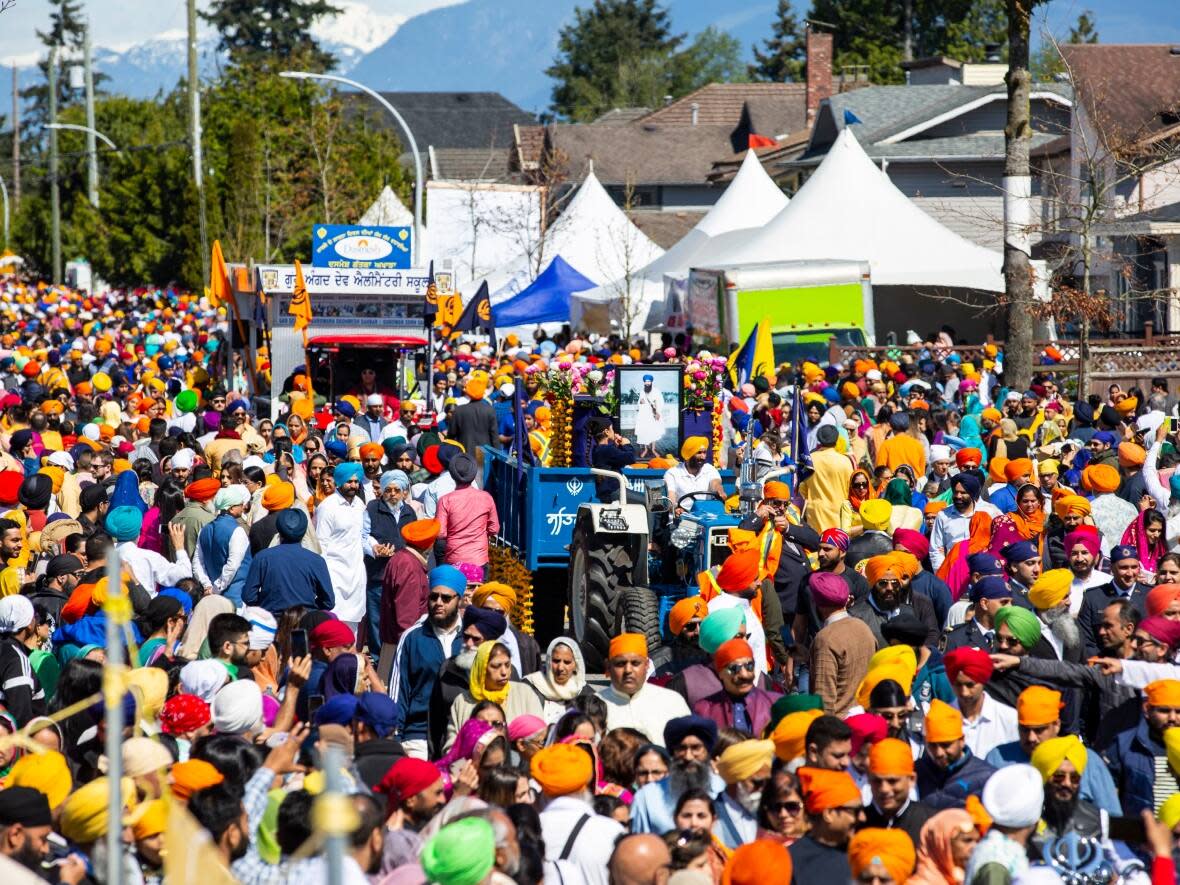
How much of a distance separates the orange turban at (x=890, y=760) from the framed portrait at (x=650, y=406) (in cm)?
747

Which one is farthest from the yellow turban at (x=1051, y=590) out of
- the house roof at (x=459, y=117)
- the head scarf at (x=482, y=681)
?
the house roof at (x=459, y=117)

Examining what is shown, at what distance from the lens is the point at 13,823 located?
20.0ft

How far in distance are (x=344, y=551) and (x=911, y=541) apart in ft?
11.5

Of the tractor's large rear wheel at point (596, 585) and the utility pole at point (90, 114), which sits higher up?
the utility pole at point (90, 114)

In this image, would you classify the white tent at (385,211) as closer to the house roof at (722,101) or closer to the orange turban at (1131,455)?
the house roof at (722,101)

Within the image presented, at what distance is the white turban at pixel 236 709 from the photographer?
784 centimetres

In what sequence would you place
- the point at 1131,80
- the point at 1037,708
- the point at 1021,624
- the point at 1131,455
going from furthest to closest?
the point at 1131,80 < the point at 1131,455 < the point at 1021,624 < the point at 1037,708

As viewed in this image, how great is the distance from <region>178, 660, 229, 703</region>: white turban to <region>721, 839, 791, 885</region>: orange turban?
123 inches

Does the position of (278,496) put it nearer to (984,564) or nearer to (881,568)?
(881,568)

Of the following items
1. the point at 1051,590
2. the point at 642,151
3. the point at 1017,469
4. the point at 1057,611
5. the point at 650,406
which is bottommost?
the point at 1057,611

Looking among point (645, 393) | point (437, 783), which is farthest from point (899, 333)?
point (437, 783)

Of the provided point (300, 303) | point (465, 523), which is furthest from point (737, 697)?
point (300, 303)

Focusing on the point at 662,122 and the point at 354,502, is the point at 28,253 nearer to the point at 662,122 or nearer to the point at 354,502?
the point at 662,122

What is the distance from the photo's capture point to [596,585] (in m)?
11.5
